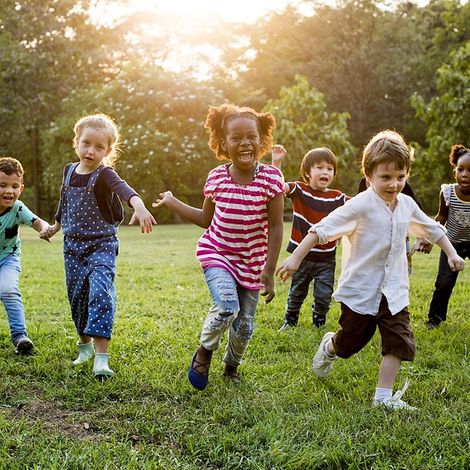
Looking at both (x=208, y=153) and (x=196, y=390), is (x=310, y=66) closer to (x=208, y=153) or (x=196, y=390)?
(x=208, y=153)

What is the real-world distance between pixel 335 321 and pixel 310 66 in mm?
29533

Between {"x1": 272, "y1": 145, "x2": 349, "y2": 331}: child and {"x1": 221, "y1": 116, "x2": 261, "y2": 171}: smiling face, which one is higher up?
{"x1": 221, "y1": 116, "x2": 261, "y2": 171}: smiling face

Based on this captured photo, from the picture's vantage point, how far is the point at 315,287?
19.0 feet

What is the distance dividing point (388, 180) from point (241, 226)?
885 mm

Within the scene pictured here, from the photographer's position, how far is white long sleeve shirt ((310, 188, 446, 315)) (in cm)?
365

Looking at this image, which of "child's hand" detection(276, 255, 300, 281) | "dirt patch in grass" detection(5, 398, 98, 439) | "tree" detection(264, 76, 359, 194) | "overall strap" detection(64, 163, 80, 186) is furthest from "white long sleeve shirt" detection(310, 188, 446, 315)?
"tree" detection(264, 76, 359, 194)

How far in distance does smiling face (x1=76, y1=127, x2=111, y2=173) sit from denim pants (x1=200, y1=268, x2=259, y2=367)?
115 cm

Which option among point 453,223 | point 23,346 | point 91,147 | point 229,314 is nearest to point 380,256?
point 229,314

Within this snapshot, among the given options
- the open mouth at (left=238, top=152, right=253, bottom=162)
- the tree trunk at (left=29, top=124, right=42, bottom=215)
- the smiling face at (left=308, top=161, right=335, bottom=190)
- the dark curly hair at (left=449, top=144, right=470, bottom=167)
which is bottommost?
the tree trunk at (left=29, top=124, right=42, bottom=215)

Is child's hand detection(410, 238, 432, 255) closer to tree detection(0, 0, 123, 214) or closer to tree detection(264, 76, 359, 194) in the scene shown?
tree detection(264, 76, 359, 194)

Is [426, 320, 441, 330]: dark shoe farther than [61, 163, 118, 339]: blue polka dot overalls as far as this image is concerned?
Yes

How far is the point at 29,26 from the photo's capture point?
28.9 m

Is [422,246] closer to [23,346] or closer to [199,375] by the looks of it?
[199,375]

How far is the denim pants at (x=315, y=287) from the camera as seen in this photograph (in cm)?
577
